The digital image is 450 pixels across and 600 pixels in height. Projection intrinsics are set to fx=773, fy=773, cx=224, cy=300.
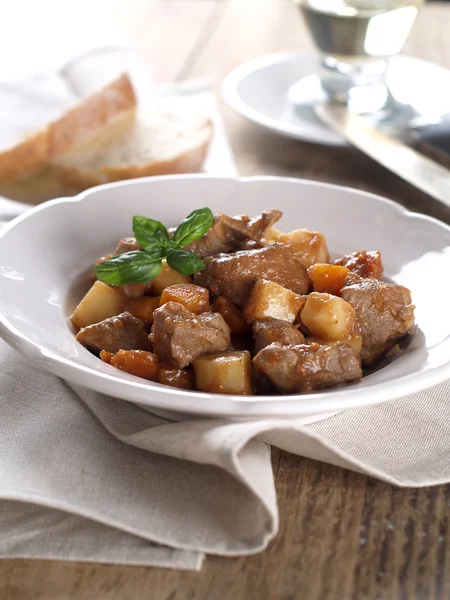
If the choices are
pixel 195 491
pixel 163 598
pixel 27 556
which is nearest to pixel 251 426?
pixel 195 491

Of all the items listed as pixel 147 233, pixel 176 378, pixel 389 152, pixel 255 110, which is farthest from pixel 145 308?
pixel 255 110

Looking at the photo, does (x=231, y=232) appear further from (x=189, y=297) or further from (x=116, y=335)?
(x=116, y=335)

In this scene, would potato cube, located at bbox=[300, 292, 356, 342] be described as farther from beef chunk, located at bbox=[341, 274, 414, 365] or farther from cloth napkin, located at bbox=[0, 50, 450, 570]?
cloth napkin, located at bbox=[0, 50, 450, 570]

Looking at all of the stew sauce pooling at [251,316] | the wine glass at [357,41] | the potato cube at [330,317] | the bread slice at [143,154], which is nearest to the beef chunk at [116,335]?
the stew sauce pooling at [251,316]

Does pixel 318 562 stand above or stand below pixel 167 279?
below

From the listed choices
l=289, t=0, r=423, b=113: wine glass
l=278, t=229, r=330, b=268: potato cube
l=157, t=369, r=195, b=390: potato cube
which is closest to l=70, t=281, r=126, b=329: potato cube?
l=157, t=369, r=195, b=390: potato cube

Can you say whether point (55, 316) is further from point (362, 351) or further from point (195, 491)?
point (362, 351)
